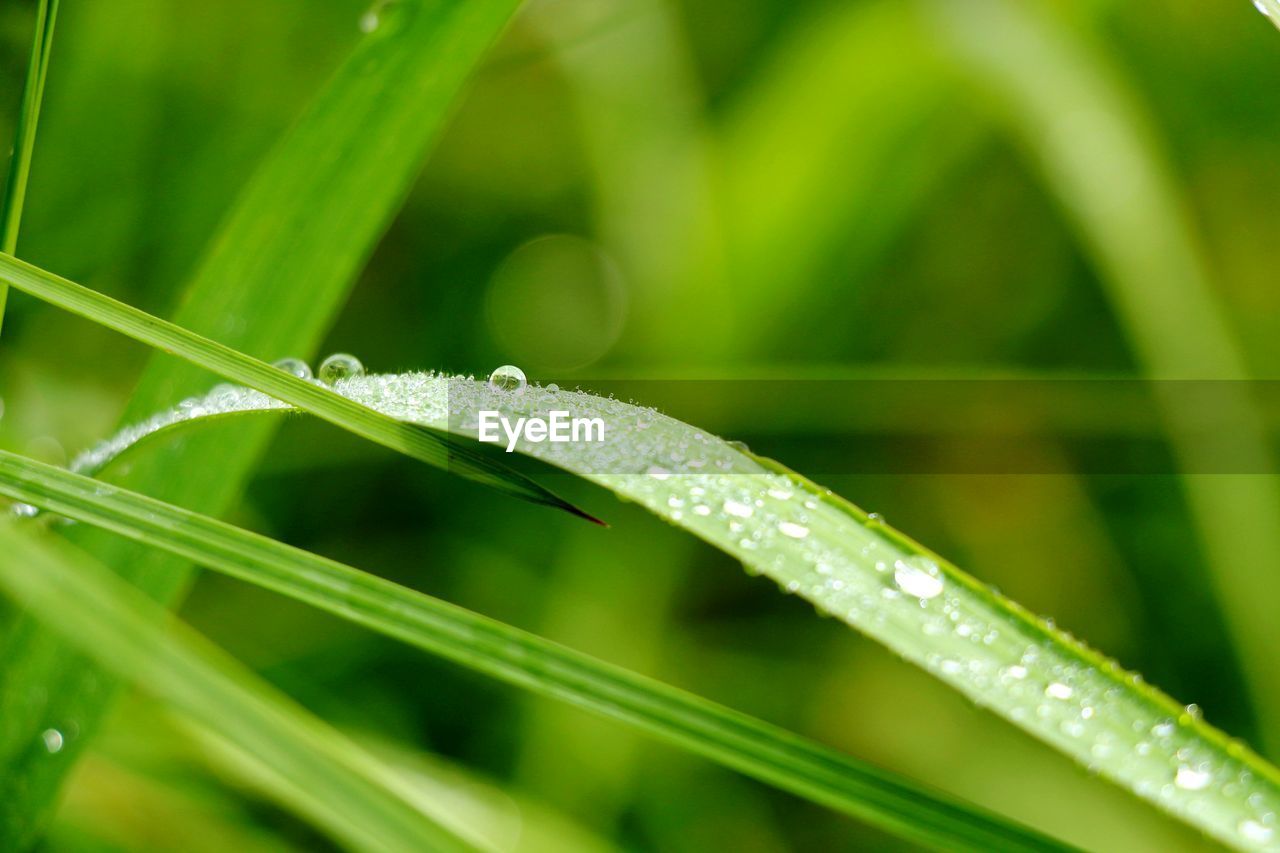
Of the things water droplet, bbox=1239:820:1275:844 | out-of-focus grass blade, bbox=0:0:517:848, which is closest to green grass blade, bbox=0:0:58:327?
out-of-focus grass blade, bbox=0:0:517:848

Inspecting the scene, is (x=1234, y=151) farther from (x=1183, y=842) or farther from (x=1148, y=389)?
(x=1183, y=842)

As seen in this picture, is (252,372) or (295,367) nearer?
(252,372)

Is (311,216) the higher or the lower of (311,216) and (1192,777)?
the higher

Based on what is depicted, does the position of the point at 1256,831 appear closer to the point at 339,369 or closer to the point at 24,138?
the point at 339,369

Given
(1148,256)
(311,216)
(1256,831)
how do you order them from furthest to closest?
(1148,256)
(311,216)
(1256,831)

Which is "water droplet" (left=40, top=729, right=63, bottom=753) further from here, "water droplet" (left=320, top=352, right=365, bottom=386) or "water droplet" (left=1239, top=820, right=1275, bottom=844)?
"water droplet" (left=1239, top=820, right=1275, bottom=844)

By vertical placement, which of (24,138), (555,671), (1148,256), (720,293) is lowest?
(555,671)

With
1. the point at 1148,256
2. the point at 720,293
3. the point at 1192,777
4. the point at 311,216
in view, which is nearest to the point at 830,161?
the point at 720,293
